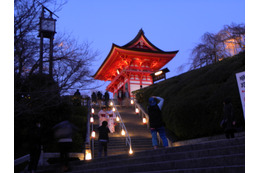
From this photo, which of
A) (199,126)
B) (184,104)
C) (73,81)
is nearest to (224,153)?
(73,81)

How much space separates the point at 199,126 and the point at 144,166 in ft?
19.1

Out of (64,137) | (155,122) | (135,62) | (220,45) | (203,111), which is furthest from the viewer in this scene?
(135,62)

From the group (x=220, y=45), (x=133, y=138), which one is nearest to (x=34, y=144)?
(x=133, y=138)

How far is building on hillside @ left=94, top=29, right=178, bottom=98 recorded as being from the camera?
86.8 ft

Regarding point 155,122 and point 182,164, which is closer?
point 182,164

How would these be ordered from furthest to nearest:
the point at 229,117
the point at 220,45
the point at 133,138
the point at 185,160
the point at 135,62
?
the point at 135,62
the point at 220,45
the point at 133,138
the point at 229,117
the point at 185,160

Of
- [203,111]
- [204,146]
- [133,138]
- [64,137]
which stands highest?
[203,111]

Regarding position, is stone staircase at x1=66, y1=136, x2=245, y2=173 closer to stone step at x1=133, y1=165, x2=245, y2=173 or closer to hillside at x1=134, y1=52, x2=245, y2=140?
stone step at x1=133, y1=165, x2=245, y2=173

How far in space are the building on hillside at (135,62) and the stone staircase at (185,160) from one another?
19476mm

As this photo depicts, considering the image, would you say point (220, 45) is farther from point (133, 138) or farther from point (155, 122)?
point (155, 122)

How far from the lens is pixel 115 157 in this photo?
658 cm

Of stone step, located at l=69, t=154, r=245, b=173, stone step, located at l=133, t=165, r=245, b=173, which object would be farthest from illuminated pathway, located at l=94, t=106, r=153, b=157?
stone step, located at l=133, t=165, r=245, b=173

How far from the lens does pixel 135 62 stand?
92.5 feet

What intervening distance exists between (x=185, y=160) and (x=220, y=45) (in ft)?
65.5
